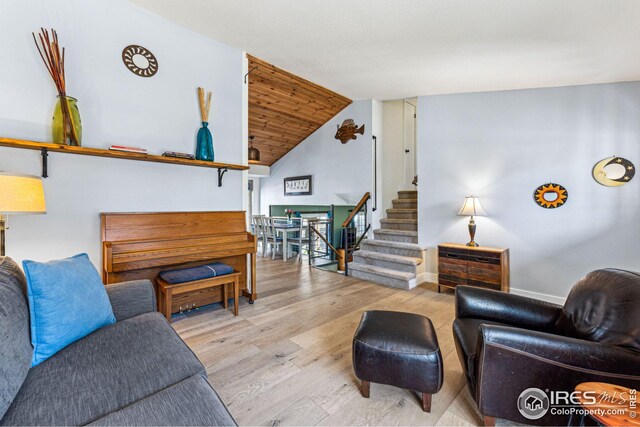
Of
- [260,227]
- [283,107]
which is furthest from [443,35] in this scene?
[260,227]

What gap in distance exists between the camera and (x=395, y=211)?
518cm

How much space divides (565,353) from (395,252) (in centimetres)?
334

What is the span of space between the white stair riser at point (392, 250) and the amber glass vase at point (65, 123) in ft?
13.0

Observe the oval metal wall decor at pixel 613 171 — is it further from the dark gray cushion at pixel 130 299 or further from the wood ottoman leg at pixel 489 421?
the dark gray cushion at pixel 130 299

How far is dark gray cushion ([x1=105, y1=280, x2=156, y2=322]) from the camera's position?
5.67ft

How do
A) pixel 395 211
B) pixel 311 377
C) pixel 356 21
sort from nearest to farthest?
pixel 311 377 → pixel 356 21 → pixel 395 211

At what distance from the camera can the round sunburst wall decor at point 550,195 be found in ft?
10.7

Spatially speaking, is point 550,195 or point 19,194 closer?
point 19,194

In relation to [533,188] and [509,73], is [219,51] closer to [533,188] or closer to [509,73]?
[509,73]

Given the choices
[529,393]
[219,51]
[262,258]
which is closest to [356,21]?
[219,51]

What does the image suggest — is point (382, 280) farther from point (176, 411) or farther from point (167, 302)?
point (176, 411)

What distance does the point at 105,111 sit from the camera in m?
2.48

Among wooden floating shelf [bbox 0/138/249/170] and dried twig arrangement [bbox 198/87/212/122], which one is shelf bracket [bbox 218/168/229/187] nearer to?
wooden floating shelf [bbox 0/138/249/170]

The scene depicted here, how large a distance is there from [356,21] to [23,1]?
2632 mm
